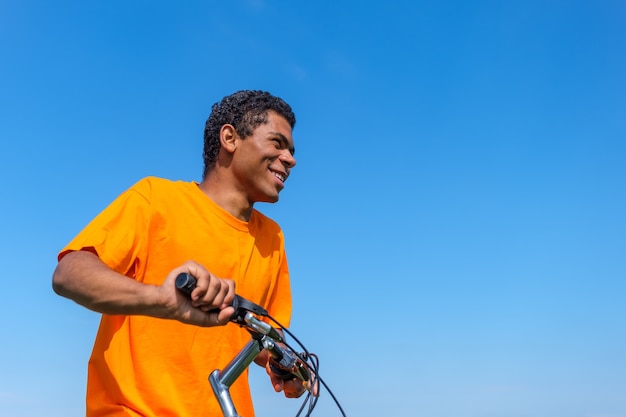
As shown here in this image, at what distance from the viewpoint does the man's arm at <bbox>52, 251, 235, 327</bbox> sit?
9.84 ft

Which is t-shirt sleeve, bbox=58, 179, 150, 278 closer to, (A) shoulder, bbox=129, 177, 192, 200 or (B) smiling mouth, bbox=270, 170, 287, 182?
(A) shoulder, bbox=129, 177, 192, 200

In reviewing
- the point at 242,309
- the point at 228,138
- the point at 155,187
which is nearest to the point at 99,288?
the point at 242,309

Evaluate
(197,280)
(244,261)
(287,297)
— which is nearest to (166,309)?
(197,280)

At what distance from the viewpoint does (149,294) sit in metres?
3.07

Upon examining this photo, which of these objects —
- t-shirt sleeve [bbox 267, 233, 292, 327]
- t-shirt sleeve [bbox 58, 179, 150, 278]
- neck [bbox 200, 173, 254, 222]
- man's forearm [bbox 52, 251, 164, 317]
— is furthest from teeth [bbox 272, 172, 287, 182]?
man's forearm [bbox 52, 251, 164, 317]

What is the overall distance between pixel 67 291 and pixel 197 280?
777mm

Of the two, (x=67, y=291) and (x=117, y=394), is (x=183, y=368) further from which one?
(x=67, y=291)

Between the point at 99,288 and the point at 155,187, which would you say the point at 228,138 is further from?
the point at 99,288

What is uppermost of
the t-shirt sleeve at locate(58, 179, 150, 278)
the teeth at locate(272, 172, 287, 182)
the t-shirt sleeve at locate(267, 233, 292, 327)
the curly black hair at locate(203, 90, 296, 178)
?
the curly black hair at locate(203, 90, 296, 178)

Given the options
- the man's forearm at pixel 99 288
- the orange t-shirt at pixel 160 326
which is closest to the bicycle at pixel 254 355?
the man's forearm at pixel 99 288

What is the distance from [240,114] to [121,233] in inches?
60.9

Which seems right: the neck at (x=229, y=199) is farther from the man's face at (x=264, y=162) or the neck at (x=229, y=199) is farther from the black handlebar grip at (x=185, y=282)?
the black handlebar grip at (x=185, y=282)

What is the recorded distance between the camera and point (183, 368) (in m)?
4.21

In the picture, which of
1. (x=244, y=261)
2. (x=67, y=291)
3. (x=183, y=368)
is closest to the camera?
(x=67, y=291)
